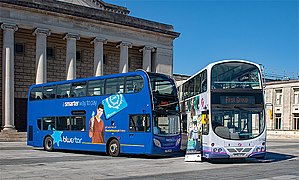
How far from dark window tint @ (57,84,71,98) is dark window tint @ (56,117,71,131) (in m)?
1.20

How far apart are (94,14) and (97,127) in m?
20.2

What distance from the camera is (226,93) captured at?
55.4ft

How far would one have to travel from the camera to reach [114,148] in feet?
65.8

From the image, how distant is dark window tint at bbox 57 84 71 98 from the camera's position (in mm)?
22078

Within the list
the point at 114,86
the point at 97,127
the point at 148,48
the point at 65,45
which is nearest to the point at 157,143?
the point at 114,86

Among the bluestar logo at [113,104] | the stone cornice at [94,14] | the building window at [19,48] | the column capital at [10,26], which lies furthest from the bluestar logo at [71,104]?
the building window at [19,48]

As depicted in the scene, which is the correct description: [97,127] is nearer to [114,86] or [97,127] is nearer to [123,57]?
[114,86]

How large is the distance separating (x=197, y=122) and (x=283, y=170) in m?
4.72

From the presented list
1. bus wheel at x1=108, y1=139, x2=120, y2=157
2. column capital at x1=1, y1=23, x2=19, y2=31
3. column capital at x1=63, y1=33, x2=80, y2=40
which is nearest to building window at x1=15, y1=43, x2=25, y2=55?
column capital at x1=1, y1=23, x2=19, y2=31

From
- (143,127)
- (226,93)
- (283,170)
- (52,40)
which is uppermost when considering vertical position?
(52,40)

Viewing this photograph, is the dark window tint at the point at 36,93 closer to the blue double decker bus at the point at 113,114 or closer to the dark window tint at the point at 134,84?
the blue double decker bus at the point at 113,114

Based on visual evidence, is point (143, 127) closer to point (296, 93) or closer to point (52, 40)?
point (52, 40)

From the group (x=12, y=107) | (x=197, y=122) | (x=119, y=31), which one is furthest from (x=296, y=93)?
(x=197, y=122)

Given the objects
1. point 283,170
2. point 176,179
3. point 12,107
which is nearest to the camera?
point 176,179
